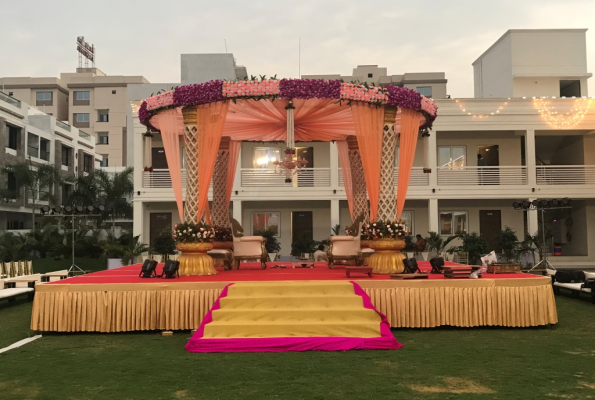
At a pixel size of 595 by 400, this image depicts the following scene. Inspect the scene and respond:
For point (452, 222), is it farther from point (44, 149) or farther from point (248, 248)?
point (44, 149)

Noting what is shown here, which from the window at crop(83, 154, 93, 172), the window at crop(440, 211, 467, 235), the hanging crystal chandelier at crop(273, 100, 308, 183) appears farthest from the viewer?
the window at crop(83, 154, 93, 172)

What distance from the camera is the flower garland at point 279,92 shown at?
341 inches

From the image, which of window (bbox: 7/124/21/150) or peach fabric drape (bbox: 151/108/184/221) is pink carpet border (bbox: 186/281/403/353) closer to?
peach fabric drape (bbox: 151/108/184/221)

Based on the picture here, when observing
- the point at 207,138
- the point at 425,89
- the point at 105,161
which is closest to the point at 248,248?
the point at 207,138

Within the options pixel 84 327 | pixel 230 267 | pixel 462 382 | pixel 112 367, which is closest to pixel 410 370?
pixel 462 382

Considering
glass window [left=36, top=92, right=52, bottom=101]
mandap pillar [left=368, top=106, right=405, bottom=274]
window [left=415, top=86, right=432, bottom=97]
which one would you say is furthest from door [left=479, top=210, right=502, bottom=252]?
glass window [left=36, top=92, right=52, bottom=101]

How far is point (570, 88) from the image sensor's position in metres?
24.2

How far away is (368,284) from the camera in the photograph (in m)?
7.69

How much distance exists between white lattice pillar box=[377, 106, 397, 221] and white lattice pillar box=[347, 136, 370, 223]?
238cm

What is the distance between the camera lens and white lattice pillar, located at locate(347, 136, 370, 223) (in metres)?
12.0

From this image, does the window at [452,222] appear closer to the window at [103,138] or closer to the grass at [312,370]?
the grass at [312,370]

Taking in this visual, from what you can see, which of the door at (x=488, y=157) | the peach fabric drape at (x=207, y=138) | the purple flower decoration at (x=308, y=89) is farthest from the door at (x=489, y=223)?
the peach fabric drape at (x=207, y=138)

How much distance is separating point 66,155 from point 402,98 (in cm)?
2911

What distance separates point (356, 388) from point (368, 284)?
3.05m
